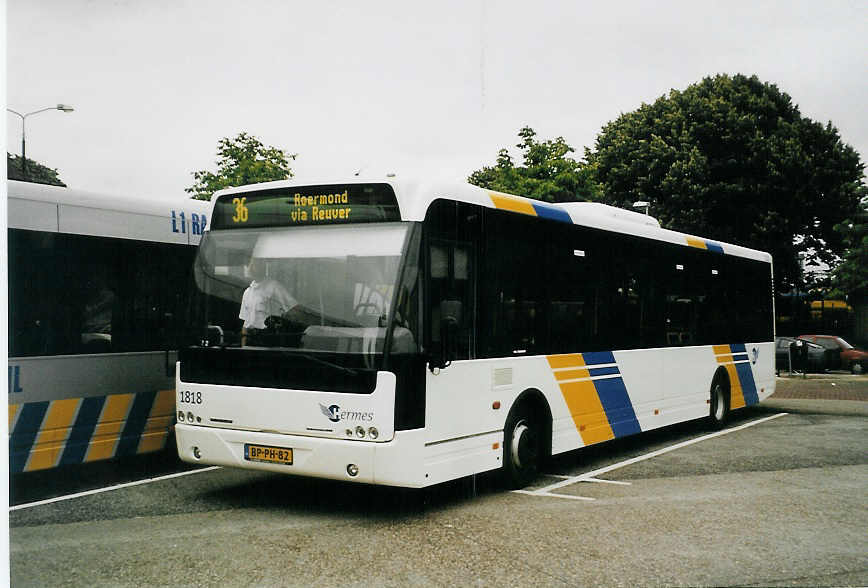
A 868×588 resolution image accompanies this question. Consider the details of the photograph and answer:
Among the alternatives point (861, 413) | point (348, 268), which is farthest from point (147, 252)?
point (861, 413)

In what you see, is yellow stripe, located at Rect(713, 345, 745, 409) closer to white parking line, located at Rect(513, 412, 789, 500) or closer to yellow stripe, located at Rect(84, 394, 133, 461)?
white parking line, located at Rect(513, 412, 789, 500)

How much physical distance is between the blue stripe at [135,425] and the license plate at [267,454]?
7.11 feet

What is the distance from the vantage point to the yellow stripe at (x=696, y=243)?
13402 millimetres

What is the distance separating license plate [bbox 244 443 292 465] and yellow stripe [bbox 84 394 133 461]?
2.08 m

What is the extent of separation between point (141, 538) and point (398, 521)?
200cm

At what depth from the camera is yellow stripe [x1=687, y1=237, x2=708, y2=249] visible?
13.4 meters

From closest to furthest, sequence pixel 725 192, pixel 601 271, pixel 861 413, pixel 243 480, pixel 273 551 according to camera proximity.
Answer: pixel 273 551, pixel 243 480, pixel 601 271, pixel 861 413, pixel 725 192

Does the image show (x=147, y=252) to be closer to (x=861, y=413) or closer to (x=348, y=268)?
(x=348, y=268)

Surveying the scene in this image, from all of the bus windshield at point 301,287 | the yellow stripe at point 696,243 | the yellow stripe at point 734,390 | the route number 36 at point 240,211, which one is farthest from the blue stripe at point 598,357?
the yellow stripe at point 734,390

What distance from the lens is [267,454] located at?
7.72 m

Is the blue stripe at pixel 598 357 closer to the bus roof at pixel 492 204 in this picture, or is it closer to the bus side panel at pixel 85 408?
the bus roof at pixel 492 204

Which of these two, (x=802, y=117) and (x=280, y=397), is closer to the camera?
(x=280, y=397)

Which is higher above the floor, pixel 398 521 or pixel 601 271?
pixel 601 271

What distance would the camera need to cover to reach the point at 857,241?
2767 centimetres
